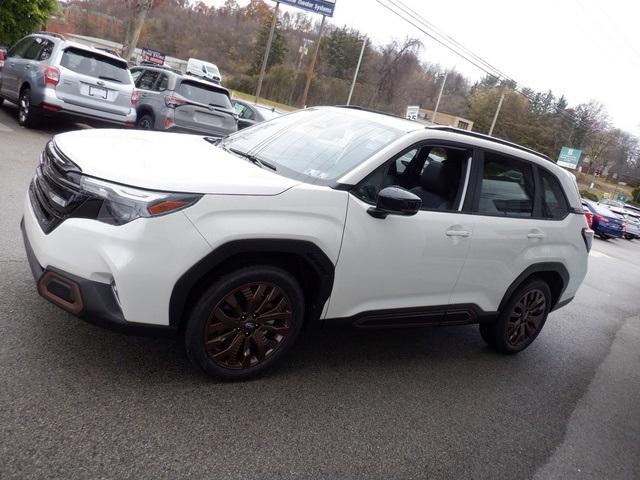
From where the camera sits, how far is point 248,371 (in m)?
3.45

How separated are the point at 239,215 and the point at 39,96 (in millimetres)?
8580

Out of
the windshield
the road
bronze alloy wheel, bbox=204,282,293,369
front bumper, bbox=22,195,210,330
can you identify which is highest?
the windshield

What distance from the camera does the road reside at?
105 inches

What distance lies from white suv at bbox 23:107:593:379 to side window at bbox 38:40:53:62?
7.49m

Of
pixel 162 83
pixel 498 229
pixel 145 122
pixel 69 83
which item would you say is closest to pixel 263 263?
pixel 498 229

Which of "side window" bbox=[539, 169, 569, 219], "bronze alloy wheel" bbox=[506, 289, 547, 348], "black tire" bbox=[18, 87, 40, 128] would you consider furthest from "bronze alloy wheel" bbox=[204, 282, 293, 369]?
"black tire" bbox=[18, 87, 40, 128]

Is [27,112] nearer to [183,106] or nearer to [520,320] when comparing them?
[183,106]

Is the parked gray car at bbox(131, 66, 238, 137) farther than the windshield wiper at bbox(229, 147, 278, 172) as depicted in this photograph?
Yes

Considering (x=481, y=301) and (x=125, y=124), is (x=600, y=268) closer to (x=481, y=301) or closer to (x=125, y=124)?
(x=481, y=301)

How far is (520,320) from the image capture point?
16.6 feet

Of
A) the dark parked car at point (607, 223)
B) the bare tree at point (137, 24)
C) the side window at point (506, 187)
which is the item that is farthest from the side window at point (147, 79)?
the dark parked car at point (607, 223)

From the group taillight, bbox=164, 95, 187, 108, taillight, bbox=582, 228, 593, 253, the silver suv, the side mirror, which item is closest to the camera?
the side mirror

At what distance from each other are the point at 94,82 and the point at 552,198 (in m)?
8.66

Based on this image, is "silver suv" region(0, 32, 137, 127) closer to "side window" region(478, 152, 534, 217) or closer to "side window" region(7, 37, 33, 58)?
"side window" region(7, 37, 33, 58)
